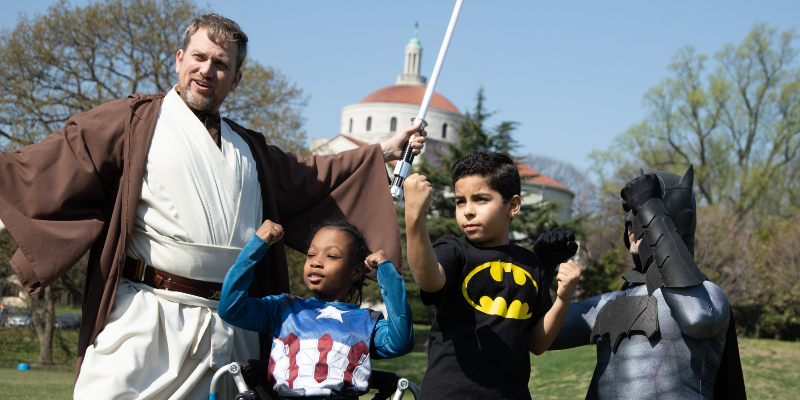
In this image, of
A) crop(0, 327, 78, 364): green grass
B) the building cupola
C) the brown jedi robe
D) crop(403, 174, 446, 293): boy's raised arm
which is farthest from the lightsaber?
the building cupola

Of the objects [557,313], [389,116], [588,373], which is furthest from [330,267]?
[389,116]

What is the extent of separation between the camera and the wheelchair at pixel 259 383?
8.54 feet

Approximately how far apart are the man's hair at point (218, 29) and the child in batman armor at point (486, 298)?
1.29 metres

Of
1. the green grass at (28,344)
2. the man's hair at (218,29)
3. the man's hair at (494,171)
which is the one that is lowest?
the green grass at (28,344)

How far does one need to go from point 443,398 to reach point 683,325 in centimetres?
95

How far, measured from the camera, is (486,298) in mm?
2633

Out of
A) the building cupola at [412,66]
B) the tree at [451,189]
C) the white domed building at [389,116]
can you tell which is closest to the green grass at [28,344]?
the tree at [451,189]

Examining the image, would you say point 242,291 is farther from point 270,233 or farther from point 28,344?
point 28,344

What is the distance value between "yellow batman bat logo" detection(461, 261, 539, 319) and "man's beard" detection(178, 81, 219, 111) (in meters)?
1.47

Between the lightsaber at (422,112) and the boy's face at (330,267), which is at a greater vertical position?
the lightsaber at (422,112)

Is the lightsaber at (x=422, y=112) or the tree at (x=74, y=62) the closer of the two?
the lightsaber at (x=422, y=112)

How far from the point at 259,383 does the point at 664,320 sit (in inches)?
64.2

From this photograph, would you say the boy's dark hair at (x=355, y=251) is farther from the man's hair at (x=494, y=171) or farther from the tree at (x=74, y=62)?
the tree at (x=74, y=62)

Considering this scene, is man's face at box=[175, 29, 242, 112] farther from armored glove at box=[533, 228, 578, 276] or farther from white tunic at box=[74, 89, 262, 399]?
armored glove at box=[533, 228, 578, 276]
